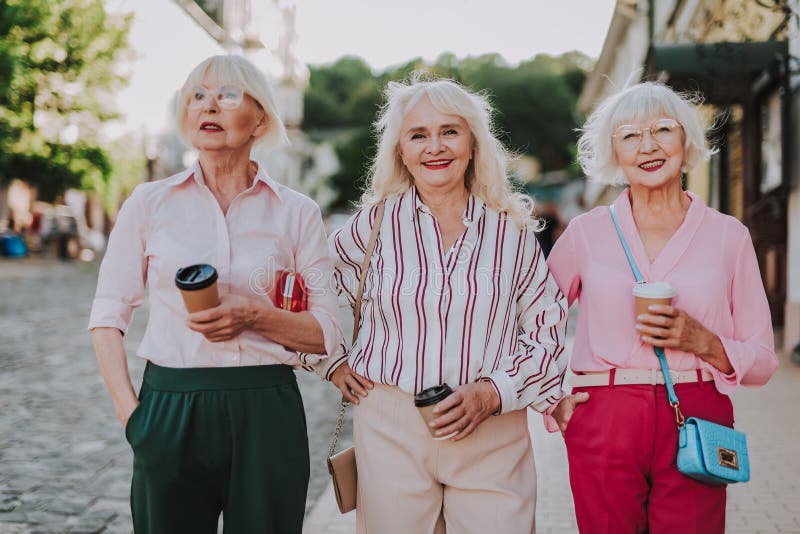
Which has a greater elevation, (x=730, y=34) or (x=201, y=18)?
(x=201, y=18)

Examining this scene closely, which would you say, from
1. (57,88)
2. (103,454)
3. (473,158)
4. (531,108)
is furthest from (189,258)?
(531,108)

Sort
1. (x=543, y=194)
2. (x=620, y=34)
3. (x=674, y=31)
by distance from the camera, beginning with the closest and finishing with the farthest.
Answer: (x=674, y=31) → (x=620, y=34) → (x=543, y=194)

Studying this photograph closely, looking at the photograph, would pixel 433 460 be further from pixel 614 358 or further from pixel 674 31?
pixel 674 31

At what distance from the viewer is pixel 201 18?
36.6m

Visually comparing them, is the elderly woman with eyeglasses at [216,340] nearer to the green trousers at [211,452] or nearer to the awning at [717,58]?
the green trousers at [211,452]

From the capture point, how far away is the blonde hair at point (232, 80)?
260 centimetres

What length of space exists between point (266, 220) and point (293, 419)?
24.7 inches

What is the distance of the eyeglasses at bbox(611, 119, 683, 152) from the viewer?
275cm

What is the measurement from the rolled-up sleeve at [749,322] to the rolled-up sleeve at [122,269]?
1.83m

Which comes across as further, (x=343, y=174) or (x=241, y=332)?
(x=343, y=174)

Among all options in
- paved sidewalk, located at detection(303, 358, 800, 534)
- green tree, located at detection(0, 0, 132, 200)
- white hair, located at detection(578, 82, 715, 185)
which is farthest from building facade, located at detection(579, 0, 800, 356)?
green tree, located at detection(0, 0, 132, 200)

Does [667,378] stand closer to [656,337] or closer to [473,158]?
[656,337]

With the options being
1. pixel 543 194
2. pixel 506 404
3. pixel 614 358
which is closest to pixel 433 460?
pixel 506 404

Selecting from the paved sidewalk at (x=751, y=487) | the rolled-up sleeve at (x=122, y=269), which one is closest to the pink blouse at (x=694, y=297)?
the rolled-up sleeve at (x=122, y=269)
